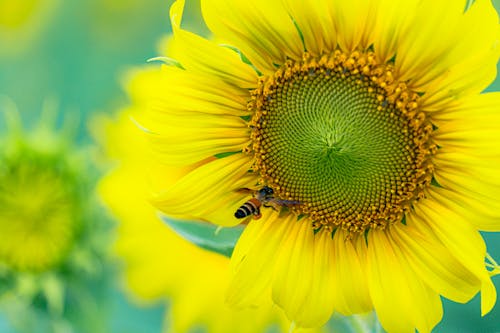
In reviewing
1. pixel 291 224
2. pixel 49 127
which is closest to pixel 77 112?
pixel 49 127

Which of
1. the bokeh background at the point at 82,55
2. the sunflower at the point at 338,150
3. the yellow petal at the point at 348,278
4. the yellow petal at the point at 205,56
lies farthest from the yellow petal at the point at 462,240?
the bokeh background at the point at 82,55

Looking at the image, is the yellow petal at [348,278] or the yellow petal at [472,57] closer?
the yellow petal at [472,57]

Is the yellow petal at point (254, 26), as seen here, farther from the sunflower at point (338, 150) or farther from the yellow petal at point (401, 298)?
the yellow petal at point (401, 298)

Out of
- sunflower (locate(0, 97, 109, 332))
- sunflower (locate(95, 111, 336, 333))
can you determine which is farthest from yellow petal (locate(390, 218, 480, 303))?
sunflower (locate(0, 97, 109, 332))

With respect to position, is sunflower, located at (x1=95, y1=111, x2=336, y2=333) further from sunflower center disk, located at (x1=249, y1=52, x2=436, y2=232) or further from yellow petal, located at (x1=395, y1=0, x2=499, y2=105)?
yellow petal, located at (x1=395, y1=0, x2=499, y2=105)

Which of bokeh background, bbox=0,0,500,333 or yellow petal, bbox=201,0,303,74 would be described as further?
bokeh background, bbox=0,0,500,333

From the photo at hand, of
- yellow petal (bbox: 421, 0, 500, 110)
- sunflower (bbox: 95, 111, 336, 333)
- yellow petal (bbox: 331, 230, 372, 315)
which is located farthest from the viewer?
sunflower (bbox: 95, 111, 336, 333)

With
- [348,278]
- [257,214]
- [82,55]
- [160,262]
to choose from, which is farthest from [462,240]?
[82,55]

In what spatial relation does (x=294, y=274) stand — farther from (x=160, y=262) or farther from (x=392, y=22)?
(x=160, y=262)
